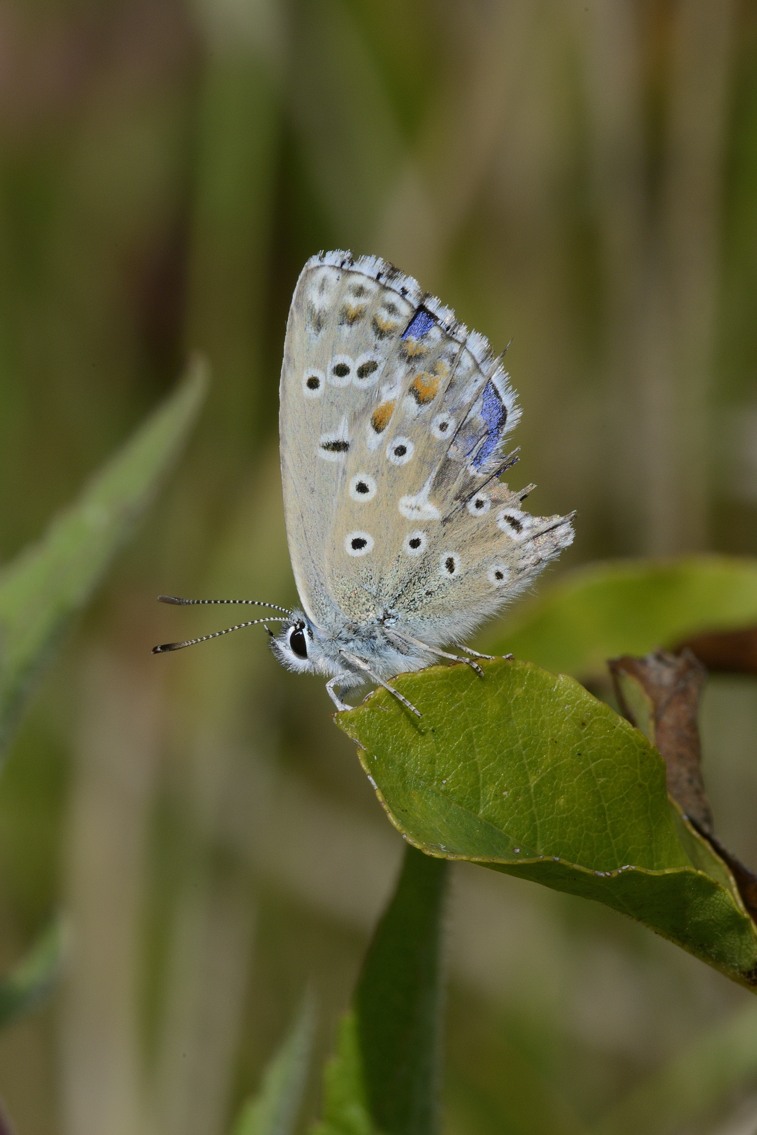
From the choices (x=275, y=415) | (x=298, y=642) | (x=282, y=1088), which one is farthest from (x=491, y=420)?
(x=275, y=415)

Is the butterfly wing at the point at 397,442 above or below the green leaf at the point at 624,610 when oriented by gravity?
above

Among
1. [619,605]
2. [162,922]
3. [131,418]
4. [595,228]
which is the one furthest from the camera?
[131,418]

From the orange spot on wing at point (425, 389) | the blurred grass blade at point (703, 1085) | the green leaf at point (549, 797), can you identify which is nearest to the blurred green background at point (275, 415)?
the blurred grass blade at point (703, 1085)

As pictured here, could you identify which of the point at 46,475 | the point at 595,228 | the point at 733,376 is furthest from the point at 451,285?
the point at 46,475

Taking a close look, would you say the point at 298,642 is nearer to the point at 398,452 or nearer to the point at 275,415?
the point at 398,452

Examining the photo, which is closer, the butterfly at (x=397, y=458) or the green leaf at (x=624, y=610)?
the green leaf at (x=624, y=610)

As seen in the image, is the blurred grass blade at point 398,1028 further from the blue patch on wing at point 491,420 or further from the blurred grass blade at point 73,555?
the blue patch on wing at point 491,420

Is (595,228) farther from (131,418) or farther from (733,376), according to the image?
(131,418)
